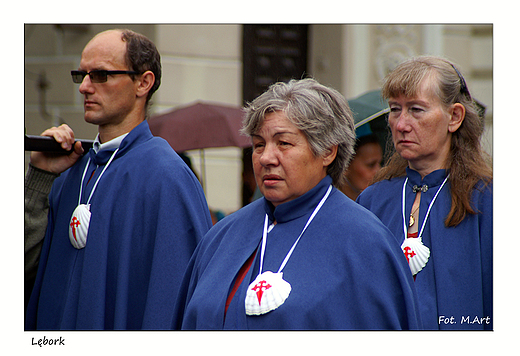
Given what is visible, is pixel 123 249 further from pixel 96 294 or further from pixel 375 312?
pixel 375 312

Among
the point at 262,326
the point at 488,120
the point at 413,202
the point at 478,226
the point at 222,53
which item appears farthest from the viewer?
the point at 222,53

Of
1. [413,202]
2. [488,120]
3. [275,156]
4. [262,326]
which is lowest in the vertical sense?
[262,326]

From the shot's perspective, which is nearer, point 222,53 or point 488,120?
point 488,120

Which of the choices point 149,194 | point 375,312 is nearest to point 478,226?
point 375,312

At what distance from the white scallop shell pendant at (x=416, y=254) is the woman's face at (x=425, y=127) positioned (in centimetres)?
44

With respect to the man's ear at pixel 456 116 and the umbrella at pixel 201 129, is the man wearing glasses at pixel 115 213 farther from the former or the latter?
the umbrella at pixel 201 129

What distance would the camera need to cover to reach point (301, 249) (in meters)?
2.64

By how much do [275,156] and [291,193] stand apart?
18 centimetres

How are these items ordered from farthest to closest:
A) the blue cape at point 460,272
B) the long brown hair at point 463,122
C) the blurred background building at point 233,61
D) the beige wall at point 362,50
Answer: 1. the beige wall at point 362,50
2. the blurred background building at point 233,61
3. the long brown hair at point 463,122
4. the blue cape at point 460,272

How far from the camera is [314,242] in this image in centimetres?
264

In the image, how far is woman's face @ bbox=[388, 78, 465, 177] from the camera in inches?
131

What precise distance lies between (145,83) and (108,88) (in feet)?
0.73

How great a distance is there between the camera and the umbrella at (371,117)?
4711 mm

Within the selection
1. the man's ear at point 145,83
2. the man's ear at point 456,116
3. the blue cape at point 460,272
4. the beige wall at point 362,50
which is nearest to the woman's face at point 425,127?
the man's ear at point 456,116
